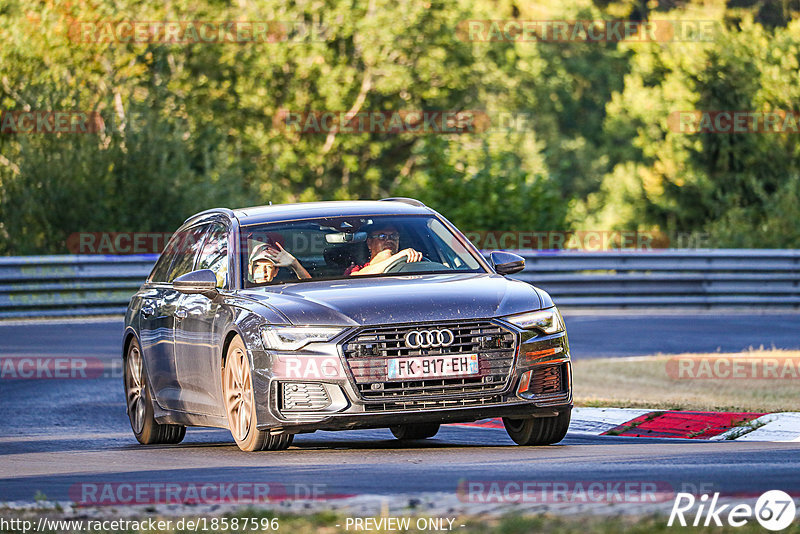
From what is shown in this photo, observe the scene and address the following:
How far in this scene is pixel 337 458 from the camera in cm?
921

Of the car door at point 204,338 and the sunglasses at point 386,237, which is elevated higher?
the sunglasses at point 386,237

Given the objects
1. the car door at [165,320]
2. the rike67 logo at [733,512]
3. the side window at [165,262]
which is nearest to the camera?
the rike67 logo at [733,512]

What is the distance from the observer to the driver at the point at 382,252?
10180 millimetres

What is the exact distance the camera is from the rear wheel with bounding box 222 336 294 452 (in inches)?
370

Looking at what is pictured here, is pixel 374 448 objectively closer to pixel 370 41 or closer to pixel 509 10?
pixel 370 41

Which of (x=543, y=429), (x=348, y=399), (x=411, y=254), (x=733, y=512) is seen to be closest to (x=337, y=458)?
(x=348, y=399)

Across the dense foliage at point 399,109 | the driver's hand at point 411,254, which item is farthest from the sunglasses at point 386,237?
the dense foliage at point 399,109

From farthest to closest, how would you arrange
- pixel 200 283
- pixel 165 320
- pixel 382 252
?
pixel 165 320 < pixel 382 252 < pixel 200 283

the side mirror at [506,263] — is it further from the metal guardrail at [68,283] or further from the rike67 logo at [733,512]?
the metal guardrail at [68,283]

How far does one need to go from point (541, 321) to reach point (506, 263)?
1121mm

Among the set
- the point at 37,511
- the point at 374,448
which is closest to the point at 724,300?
the point at 374,448

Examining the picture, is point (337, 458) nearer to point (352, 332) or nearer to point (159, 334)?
point (352, 332)

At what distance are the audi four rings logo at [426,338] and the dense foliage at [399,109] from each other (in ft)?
72.6

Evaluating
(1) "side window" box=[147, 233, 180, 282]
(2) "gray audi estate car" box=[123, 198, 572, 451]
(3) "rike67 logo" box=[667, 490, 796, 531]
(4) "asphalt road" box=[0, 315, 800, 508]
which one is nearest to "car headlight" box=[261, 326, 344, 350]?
(2) "gray audi estate car" box=[123, 198, 572, 451]
